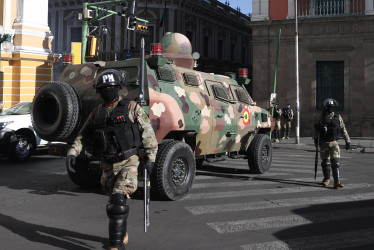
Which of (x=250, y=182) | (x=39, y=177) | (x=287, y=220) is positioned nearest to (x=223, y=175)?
(x=250, y=182)

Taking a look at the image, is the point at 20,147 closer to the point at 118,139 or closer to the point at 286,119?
the point at 118,139

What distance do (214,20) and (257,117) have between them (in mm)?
31909

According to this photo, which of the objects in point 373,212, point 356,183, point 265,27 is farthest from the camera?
point 265,27

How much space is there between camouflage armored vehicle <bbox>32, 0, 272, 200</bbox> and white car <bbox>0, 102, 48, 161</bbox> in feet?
13.7

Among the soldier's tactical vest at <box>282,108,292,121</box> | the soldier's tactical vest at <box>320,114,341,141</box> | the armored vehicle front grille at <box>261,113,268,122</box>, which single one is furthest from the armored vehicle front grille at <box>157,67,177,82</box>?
the soldier's tactical vest at <box>282,108,292,121</box>

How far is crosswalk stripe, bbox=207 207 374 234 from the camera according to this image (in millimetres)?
5305

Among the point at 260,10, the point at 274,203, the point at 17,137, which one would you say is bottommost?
the point at 274,203

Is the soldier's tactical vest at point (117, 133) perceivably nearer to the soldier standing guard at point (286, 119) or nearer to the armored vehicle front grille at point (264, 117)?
the armored vehicle front grille at point (264, 117)

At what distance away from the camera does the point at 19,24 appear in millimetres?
20484

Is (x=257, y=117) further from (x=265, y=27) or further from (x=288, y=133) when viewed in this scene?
(x=265, y=27)

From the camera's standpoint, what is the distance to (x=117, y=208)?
4.16m

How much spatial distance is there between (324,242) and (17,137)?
351 inches

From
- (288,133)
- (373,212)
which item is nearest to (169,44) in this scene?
(373,212)

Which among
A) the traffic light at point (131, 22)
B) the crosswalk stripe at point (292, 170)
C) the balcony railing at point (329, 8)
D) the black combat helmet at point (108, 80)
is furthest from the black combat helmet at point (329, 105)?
the balcony railing at point (329, 8)
